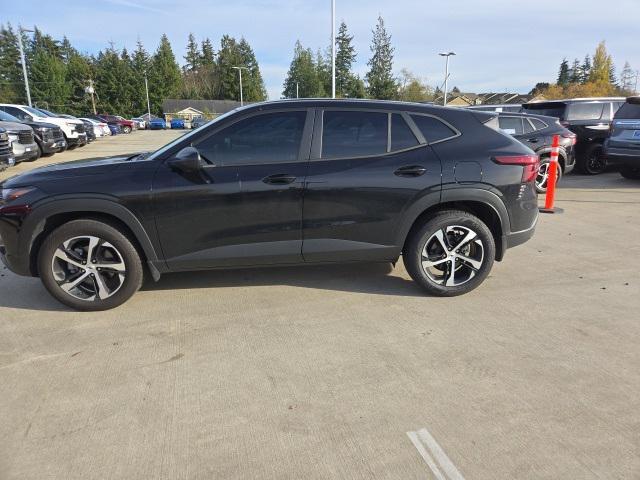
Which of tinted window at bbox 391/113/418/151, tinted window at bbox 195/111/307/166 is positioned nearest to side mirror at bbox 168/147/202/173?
tinted window at bbox 195/111/307/166

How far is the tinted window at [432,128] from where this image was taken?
405 cm

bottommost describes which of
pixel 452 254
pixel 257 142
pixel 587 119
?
pixel 452 254

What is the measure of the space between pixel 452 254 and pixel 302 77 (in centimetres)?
8505

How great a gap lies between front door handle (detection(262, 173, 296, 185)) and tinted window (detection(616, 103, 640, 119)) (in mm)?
9428

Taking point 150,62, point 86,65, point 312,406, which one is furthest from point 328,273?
point 150,62

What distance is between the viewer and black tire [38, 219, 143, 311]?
3.71 metres

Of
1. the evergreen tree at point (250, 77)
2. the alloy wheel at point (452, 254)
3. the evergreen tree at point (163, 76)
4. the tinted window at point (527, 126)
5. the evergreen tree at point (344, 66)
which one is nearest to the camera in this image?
the alloy wheel at point (452, 254)

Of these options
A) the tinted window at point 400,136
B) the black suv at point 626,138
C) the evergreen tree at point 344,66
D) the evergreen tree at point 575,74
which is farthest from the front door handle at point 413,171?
the evergreen tree at point 575,74

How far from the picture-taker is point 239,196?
3.76 meters

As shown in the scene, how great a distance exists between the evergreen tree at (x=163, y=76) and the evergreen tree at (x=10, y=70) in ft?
73.4

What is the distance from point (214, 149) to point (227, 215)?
56cm

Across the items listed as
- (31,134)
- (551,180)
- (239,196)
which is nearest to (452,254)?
(239,196)

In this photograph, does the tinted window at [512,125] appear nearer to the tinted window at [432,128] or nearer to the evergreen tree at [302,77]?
the tinted window at [432,128]

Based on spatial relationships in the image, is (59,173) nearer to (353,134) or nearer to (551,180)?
(353,134)
